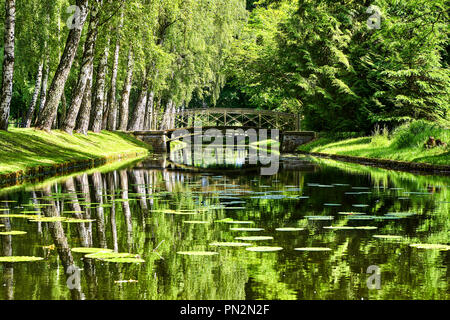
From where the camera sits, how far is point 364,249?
19.6ft

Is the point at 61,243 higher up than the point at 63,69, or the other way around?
the point at 63,69

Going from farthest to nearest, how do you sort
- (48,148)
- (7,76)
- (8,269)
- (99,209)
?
(48,148), (7,76), (99,209), (8,269)

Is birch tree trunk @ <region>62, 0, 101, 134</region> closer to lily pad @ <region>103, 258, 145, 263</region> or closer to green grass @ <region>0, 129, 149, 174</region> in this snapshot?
green grass @ <region>0, 129, 149, 174</region>

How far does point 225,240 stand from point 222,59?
4214 centimetres

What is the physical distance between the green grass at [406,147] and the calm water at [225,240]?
7983 mm

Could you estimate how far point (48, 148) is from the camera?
64.2ft

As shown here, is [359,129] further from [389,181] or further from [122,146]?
[389,181]

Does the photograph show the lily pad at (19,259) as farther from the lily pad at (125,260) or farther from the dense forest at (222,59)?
the dense forest at (222,59)

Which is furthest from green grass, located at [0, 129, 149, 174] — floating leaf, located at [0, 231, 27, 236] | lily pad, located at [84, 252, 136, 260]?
lily pad, located at [84, 252, 136, 260]

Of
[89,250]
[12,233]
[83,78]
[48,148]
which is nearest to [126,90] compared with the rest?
[83,78]

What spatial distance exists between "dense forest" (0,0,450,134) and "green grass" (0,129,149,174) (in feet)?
3.37

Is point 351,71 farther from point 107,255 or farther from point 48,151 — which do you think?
point 107,255

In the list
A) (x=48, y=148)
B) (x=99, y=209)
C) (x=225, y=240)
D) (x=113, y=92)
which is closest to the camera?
(x=225, y=240)
